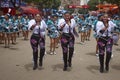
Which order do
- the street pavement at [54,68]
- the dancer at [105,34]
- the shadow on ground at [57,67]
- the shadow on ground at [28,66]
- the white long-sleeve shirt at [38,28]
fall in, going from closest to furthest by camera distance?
the street pavement at [54,68]
the dancer at [105,34]
the white long-sleeve shirt at [38,28]
the shadow on ground at [28,66]
the shadow on ground at [57,67]

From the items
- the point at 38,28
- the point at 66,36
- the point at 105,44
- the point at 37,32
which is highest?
the point at 38,28

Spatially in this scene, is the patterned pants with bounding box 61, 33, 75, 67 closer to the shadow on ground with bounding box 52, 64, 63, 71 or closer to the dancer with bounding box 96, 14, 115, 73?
the shadow on ground with bounding box 52, 64, 63, 71

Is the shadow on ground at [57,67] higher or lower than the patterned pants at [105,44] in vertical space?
lower

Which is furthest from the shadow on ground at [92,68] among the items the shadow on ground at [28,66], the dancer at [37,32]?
the shadow on ground at [28,66]

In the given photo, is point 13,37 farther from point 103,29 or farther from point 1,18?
point 103,29

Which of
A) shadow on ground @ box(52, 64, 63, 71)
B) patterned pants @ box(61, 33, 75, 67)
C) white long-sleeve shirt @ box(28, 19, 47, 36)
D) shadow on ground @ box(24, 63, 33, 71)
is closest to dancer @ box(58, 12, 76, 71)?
patterned pants @ box(61, 33, 75, 67)

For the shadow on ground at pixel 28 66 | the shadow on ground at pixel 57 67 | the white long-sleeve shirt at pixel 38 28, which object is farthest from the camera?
the shadow on ground at pixel 57 67

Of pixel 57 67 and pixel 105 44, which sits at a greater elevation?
pixel 105 44

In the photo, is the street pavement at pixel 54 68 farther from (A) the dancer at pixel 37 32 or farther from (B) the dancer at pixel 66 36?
(A) the dancer at pixel 37 32

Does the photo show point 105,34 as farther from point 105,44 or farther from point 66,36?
point 66,36

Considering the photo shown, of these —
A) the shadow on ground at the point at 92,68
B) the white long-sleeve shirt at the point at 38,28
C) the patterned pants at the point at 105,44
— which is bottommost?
the shadow on ground at the point at 92,68

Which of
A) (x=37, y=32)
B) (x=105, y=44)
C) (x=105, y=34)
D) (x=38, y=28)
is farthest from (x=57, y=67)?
(x=105, y=34)

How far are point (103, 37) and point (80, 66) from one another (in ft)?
5.69

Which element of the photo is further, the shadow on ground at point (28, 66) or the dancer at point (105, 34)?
the shadow on ground at point (28, 66)
